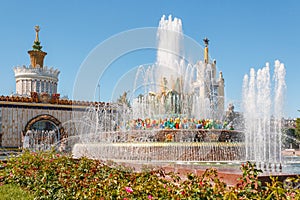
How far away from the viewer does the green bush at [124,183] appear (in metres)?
2.76

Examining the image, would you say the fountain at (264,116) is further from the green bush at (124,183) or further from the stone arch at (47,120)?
the stone arch at (47,120)

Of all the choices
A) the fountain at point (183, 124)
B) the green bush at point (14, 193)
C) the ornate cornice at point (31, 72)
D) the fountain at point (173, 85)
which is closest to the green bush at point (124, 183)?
the green bush at point (14, 193)

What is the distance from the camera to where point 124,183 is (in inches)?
150

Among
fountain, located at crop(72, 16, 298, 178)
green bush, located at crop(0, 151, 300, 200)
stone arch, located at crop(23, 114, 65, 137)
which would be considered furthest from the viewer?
stone arch, located at crop(23, 114, 65, 137)

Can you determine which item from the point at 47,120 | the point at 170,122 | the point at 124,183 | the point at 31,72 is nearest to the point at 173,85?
the point at 170,122

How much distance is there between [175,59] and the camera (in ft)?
61.3

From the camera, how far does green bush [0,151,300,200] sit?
276cm

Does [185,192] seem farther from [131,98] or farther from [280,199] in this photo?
[131,98]

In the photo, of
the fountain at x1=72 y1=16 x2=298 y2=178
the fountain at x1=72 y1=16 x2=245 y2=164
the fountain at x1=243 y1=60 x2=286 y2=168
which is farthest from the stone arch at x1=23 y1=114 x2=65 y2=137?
the fountain at x1=243 y1=60 x2=286 y2=168

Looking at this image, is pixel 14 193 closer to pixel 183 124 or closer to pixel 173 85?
pixel 183 124

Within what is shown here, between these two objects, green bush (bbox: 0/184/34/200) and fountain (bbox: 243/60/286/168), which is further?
fountain (bbox: 243/60/286/168)

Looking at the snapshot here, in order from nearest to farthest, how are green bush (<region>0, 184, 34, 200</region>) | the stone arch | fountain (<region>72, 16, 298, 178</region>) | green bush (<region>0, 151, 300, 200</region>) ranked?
green bush (<region>0, 151, 300, 200</region>) → green bush (<region>0, 184, 34, 200</region>) → fountain (<region>72, 16, 298, 178</region>) → the stone arch

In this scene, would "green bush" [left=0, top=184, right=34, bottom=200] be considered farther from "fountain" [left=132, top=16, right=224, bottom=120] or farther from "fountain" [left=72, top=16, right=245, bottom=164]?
"fountain" [left=132, top=16, right=224, bottom=120]

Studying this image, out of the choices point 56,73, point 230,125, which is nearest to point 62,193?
point 230,125
